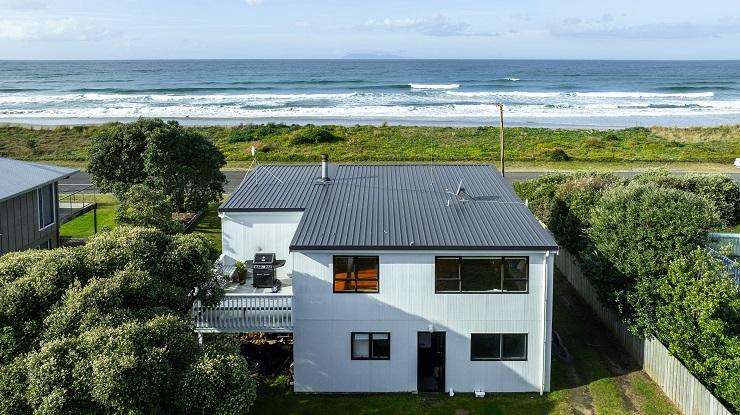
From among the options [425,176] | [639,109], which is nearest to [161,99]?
[639,109]

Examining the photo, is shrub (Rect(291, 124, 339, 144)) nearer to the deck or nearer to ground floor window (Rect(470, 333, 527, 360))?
the deck

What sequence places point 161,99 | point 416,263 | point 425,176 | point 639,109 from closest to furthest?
point 416,263 < point 425,176 < point 639,109 < point 161,99

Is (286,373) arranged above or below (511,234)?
below

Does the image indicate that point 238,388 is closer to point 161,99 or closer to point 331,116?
point 331,116

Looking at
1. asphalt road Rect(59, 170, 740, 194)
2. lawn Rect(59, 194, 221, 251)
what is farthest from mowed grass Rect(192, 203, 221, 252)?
asphalt road Rect(59, 170, 740, 194)

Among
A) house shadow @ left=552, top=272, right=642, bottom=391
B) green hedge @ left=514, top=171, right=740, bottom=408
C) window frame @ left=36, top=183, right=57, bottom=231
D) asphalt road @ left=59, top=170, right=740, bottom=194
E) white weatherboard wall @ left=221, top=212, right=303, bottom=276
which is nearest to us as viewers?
green hedge @ left=514, top=171, right=740, bottom=408

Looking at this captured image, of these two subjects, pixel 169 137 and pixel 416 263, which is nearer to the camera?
pixel 416 263

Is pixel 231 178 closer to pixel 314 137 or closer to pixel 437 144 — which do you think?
pixel 314 137
